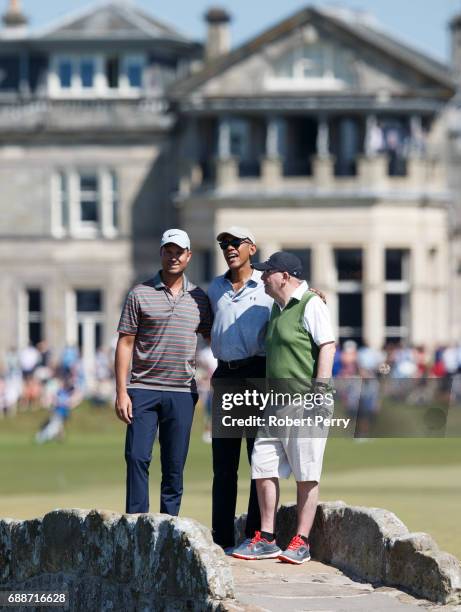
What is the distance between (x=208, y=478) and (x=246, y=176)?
2832 cm

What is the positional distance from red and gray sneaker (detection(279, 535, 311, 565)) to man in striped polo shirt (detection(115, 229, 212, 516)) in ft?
3.83

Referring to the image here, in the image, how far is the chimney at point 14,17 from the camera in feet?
194

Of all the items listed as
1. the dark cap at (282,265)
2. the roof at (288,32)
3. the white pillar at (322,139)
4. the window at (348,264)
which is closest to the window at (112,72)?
the roof at (288,32)

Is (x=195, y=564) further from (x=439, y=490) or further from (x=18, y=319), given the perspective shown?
(x=18, y=319)

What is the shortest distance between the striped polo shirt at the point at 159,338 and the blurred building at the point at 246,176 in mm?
37200

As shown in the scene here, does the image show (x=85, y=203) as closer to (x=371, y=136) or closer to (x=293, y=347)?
(x=371, y=136)

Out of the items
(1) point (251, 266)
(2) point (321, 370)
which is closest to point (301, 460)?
(2) point (321, 370)

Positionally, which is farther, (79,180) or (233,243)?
(79,180)

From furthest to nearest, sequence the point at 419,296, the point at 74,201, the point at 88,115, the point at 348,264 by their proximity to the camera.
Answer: the point at 74,201 → the point at 88,115 → the point at 348,264 → the point at 419,296

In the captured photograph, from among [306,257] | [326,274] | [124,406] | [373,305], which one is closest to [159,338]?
[124,406]

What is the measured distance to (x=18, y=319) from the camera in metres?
55.1

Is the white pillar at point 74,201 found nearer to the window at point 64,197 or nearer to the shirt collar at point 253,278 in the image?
the window at point 64,197

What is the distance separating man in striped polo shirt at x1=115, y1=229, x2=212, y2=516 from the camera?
12.0m

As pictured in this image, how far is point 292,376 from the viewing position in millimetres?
11320
